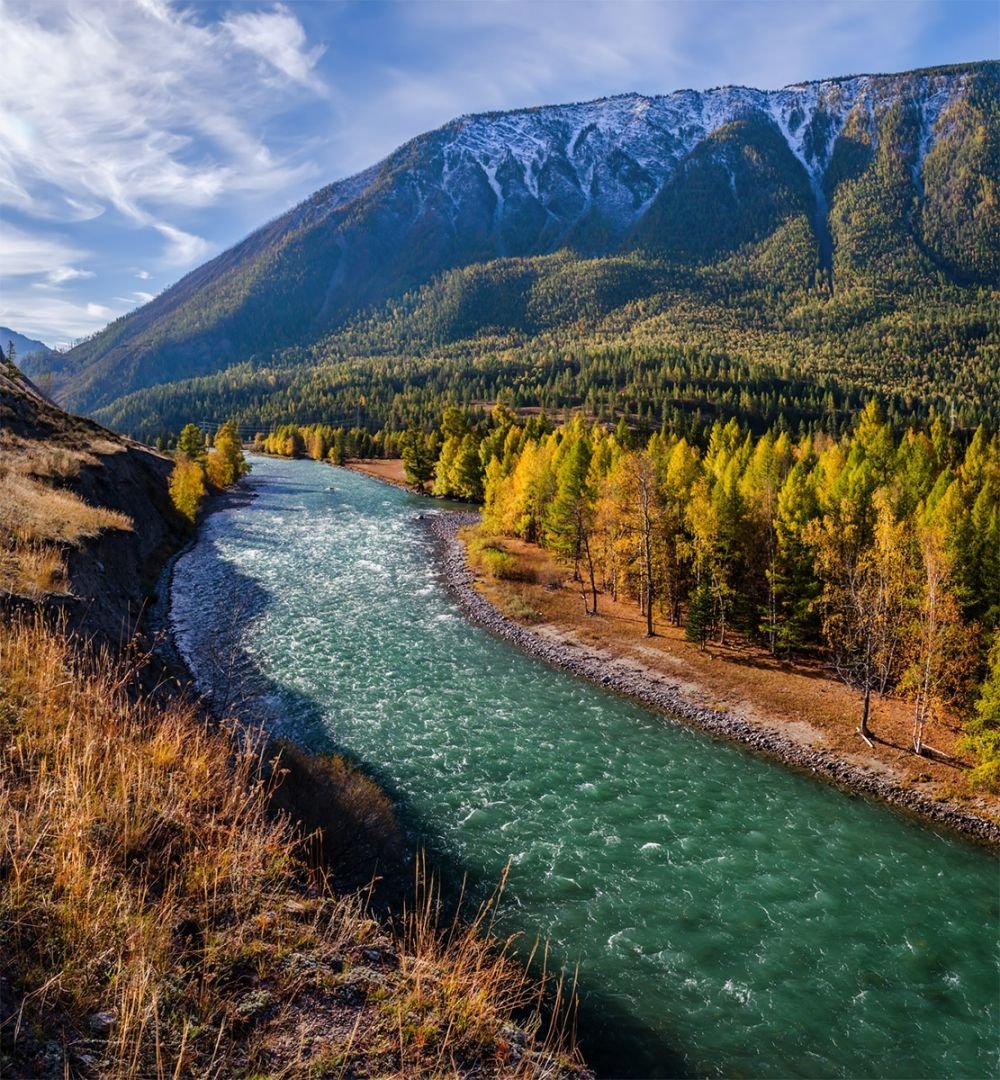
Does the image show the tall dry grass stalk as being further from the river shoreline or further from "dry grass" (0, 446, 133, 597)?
the river shoreline

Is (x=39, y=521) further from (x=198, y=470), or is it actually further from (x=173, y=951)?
(x=198, y=470)

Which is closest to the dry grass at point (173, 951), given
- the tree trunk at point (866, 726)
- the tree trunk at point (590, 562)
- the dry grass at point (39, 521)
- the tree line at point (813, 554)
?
the dry grass at point (39, 521)

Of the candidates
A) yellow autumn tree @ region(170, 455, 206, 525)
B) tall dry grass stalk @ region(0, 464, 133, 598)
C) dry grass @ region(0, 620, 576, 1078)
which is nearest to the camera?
dry grass @ region(0, 620, 576, 1078)

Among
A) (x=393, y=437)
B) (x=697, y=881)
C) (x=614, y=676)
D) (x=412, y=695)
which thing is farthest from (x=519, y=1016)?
(x=393, y=437)

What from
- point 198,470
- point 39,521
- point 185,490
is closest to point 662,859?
point 39,521

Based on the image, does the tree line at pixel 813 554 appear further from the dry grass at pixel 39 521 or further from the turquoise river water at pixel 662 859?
the dry grass at pixel 39 521

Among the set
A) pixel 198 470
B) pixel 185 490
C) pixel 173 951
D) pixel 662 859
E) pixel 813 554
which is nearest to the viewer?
pixel 173 951

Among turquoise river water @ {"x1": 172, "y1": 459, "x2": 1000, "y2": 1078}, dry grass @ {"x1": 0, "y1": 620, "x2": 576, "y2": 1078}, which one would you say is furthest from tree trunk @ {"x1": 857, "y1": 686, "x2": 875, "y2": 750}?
dry grass @ {"x1": 0, "y1": 620, "x2": 576, "y2": 1078}
